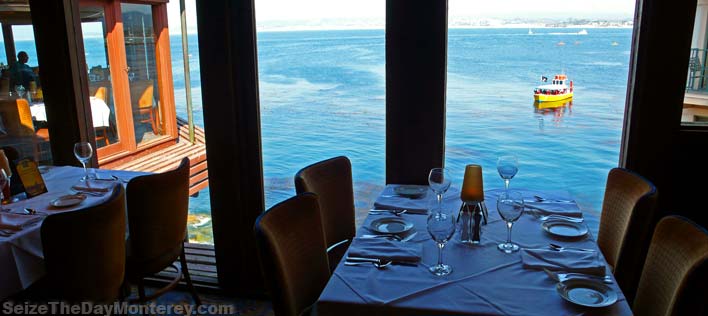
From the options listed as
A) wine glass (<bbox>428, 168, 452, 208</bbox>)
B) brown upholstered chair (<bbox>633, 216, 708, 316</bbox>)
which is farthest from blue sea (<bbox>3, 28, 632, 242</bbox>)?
brown upholstered chair (<bbox>633, 216, 708, 316</bbox>)

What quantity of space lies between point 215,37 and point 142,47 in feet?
5.67

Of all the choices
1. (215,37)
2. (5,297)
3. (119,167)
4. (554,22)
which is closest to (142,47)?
(119,167)

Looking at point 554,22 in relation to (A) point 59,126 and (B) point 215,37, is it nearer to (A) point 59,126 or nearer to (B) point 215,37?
(B) point 215,37

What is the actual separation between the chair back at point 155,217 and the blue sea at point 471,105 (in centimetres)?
57

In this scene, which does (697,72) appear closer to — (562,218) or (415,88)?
(562,218)

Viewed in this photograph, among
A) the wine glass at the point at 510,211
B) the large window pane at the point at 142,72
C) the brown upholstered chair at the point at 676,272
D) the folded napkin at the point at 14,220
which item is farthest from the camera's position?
the large window pane at the point at 142,72

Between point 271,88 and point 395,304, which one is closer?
point 395,304

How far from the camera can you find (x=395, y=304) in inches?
57.2

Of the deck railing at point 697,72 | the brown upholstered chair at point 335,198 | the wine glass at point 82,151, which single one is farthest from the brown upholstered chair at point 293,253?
the deck railing at point 697,72

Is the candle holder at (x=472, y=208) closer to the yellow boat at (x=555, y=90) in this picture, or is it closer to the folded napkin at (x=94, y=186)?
the yellow boat at (x=555, y=90)

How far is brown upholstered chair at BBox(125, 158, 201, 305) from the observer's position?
238cm

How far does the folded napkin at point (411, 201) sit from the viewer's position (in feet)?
7.41

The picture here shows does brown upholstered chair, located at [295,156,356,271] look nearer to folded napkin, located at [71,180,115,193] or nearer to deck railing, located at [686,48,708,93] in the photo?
folded napkin, located at [71,180,115,193]

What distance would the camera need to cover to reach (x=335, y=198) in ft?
8.34
